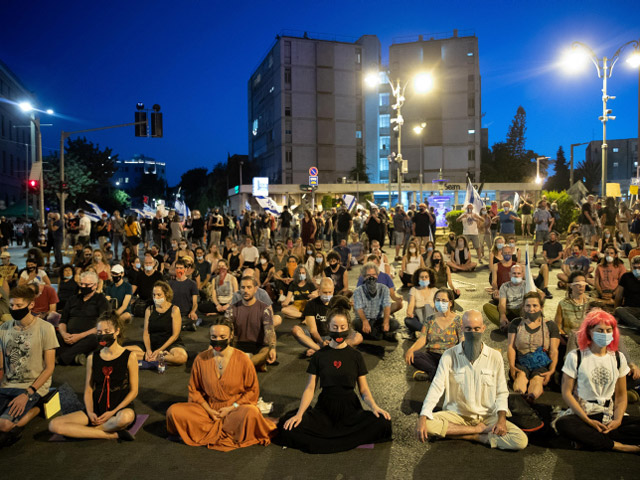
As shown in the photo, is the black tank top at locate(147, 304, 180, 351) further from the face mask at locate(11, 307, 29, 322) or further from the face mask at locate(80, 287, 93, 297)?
the face mask at locate(11, 307, 29, 322)

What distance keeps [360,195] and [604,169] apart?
1562 inches

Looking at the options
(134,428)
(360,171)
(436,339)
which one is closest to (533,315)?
(436,339)

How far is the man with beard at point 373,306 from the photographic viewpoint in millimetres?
9039

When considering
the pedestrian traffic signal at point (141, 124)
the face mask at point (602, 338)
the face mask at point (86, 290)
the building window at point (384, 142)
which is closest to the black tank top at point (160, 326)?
the face mask at point (86, 290)

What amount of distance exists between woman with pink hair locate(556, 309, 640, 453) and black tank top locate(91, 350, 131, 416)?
4.07m

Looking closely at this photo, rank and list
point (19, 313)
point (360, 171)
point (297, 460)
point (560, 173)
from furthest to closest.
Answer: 1. point (560, 173)
2. point (360, 171)
3. point (19, 313)
4. point (297, 460)

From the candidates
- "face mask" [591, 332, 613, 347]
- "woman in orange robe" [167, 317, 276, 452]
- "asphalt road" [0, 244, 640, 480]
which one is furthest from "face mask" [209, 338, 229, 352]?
"face mask" [591, 332, 613, 347]

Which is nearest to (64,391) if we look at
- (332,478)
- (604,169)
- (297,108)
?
(332,478)

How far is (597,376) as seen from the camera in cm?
501

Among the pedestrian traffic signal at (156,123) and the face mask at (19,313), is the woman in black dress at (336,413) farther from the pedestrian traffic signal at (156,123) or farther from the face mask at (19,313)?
the pedestrian traffic signal at (156,123)

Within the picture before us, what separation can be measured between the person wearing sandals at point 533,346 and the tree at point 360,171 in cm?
6634

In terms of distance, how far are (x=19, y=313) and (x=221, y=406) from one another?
2341mm

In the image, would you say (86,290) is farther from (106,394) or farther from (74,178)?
(74,178)

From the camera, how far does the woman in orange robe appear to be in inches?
205
